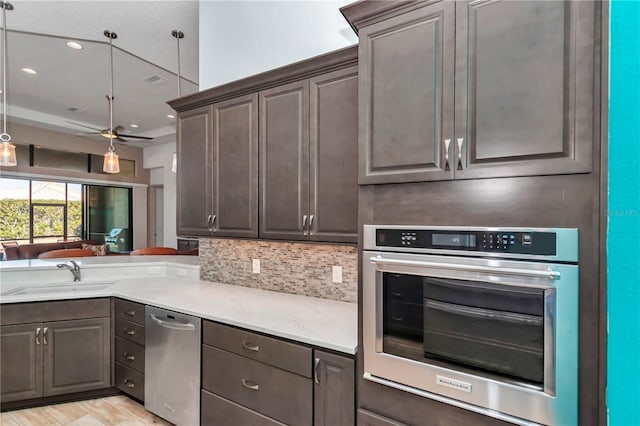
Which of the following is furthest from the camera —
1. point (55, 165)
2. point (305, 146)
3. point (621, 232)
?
point (55, 165)

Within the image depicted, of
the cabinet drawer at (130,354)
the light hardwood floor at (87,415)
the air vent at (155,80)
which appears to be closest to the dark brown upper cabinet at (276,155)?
the cabinet drawer at (130,354)

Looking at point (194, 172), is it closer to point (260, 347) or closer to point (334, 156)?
point (334, 156)

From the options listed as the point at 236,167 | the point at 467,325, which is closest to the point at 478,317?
the point at 467,325

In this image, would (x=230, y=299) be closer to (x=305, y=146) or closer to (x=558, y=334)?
(x=305, y=146)

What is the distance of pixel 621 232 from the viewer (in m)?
1.10

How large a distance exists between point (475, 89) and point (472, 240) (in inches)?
22.7

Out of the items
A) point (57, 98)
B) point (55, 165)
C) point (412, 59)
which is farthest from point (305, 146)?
point (55, 165)

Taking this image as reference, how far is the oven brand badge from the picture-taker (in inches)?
51.7

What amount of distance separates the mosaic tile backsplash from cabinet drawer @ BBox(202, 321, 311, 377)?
0.69m

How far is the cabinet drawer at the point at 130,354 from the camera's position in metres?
2.65

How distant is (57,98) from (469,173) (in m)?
7.65

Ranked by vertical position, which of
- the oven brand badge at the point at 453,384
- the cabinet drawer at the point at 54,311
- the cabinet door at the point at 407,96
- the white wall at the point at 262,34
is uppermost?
the white wall at the point at 262,34

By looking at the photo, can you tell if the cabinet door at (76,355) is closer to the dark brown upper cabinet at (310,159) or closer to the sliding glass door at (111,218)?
the dark brown upper cabinet at (310,159)

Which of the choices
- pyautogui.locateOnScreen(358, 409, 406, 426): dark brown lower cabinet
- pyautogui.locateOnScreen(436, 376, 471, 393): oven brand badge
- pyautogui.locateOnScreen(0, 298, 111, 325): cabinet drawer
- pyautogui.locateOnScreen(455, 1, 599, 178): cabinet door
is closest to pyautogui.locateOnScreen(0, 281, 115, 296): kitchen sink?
pyautogui.locateOnScreen(0, 298, 111, 325): cabinet drawer
